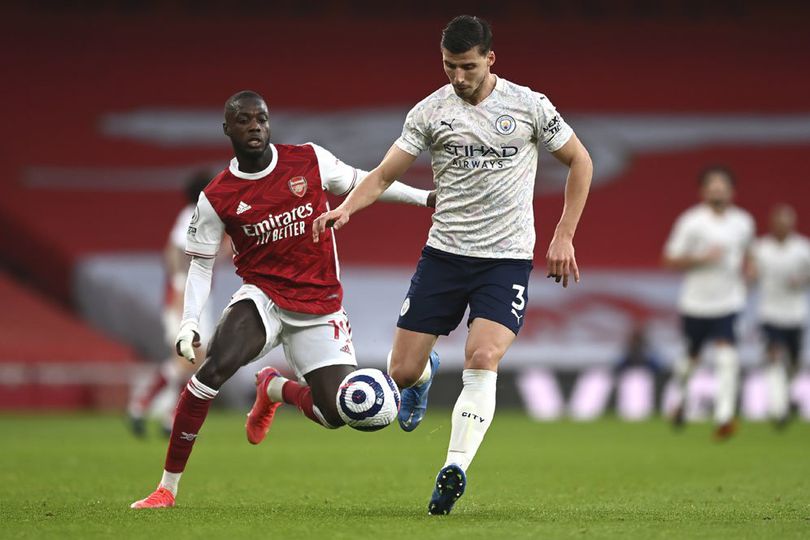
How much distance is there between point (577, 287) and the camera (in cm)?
2159

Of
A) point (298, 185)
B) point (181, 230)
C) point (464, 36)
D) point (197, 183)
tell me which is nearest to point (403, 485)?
point (298, 185)

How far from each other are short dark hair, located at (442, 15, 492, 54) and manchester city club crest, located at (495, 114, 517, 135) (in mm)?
378

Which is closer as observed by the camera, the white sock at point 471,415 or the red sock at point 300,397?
the white sock at point 471,415

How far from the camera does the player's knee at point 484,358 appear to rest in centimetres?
679

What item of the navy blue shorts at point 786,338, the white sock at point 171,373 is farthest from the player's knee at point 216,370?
the navy blue shorts at point 786,338

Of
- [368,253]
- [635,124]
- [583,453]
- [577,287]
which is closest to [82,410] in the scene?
[368,253]

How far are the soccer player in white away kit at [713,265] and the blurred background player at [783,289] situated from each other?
2701 millimetres

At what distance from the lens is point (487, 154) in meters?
6.99

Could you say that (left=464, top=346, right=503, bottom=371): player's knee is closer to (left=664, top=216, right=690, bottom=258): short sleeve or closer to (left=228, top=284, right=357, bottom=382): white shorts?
(left=228, top=284, right=357, bottom=382): white shorts

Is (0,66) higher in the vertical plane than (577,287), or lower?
higher

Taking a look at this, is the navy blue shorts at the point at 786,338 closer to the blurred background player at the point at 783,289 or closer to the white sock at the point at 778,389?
the blurred background player at the point at 783,289

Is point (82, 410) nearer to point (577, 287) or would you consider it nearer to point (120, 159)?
point (120, 159)

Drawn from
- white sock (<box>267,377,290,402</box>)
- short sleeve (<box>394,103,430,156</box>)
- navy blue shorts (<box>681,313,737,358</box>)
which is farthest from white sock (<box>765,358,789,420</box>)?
short sleeve (<box>394,103,430,156</box>)

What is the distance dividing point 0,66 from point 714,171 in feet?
48.8
